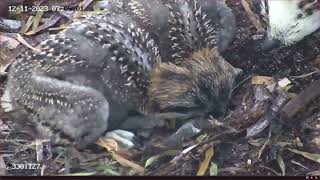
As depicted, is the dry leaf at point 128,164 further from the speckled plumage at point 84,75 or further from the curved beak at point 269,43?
the curved beak at point 269,43

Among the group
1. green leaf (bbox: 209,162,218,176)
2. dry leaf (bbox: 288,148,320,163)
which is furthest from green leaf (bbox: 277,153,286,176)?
green leaf (bbox: 209,162,218,176)

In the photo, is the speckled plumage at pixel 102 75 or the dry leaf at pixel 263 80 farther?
the dry leaf at pixel 263 80

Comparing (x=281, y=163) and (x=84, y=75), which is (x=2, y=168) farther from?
(x=281, y=163)

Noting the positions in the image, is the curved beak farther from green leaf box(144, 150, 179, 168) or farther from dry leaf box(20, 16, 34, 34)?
dry leaf box(20, 16, 34, 34)

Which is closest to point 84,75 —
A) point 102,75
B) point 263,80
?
point 102,75

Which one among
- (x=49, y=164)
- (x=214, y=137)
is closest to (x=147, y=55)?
(x=214, y=137)

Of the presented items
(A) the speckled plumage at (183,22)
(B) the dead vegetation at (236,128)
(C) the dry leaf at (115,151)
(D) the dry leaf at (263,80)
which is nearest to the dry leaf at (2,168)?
(B) the dead vegetation at (236,128)
